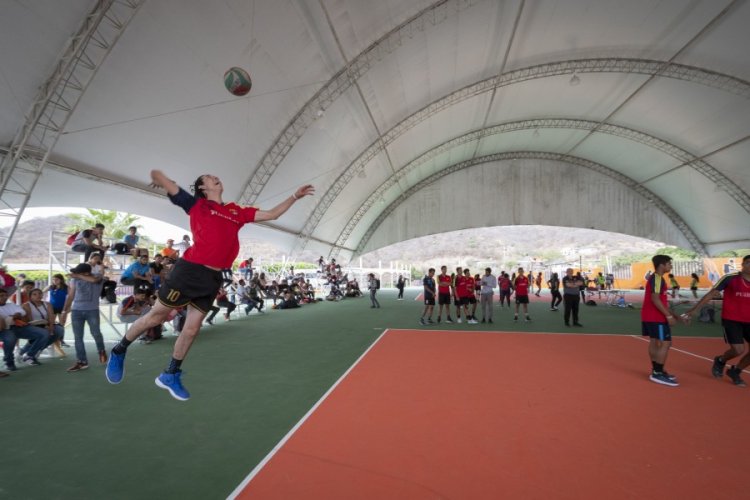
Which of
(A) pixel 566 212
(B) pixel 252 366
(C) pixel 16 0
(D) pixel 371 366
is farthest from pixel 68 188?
(A) pixel 566 212

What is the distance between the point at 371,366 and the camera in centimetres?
605

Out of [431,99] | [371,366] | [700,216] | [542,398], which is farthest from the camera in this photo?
[700,216]

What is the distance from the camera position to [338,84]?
14758 millimetres

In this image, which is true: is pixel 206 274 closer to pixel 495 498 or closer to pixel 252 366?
pixel 495 498

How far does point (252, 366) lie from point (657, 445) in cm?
546

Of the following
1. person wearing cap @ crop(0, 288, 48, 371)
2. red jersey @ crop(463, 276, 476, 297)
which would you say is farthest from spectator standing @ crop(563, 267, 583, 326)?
person wearing cap @ crop(0, 288, 48, 371)

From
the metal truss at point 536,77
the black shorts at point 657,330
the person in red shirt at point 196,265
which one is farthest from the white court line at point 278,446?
the metal truss at point 536,77

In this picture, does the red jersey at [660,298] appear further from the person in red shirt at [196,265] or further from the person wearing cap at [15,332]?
the person wearing cap at [15,332]

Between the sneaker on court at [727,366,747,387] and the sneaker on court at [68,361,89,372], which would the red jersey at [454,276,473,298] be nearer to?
the sneaker on court at [727,366,747,387]

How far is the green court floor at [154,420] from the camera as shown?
270 centimetres

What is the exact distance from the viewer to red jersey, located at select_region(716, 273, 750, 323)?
16.2ft

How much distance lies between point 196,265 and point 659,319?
587 centimetres

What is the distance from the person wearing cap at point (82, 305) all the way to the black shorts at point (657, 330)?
27.6ft

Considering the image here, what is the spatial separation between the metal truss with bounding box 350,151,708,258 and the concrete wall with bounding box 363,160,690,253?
318mm
